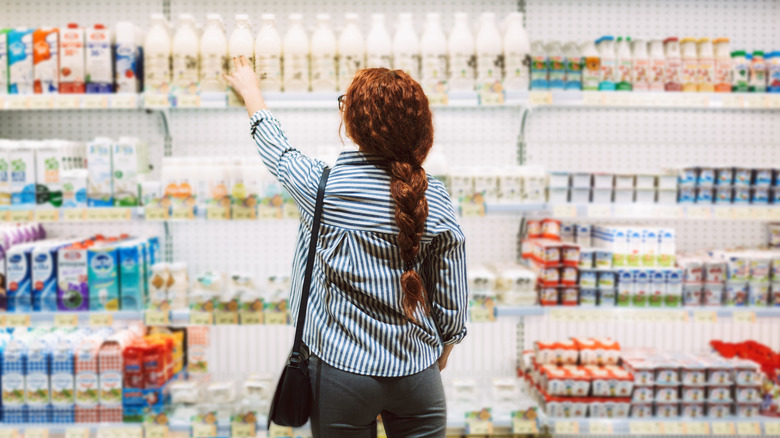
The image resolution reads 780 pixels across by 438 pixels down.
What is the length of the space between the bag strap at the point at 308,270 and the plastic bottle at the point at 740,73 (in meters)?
2.11

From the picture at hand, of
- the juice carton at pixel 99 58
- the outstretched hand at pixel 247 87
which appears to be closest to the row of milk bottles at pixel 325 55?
the juice carton at pixel 99 58

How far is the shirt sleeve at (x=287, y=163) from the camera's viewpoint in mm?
1590

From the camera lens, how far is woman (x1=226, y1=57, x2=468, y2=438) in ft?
4.99

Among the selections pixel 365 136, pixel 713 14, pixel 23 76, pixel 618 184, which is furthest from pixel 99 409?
pixel 713 14

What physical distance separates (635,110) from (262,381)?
2.31m

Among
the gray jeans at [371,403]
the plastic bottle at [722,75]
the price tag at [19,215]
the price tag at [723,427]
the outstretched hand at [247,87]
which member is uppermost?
the plastic bottle at [722,75]

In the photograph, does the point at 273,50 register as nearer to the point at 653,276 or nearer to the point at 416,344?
the point at 416,344

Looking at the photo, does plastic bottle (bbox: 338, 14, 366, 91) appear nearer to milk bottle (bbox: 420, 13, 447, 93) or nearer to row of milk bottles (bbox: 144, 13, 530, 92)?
row of milk bottles (bbox: 144, 13, 530, 92)

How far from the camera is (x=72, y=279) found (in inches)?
104

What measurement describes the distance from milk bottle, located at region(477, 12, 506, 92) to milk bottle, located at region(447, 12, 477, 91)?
31 mm

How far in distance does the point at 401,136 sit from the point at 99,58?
1696mm

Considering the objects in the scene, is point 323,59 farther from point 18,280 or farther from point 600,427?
point 600,427

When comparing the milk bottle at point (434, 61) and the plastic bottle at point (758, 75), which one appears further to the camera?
the plastic bottle at point (758, 75)

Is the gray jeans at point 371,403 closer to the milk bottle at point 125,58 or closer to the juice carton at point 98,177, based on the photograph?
the juice carton at point 98,177
